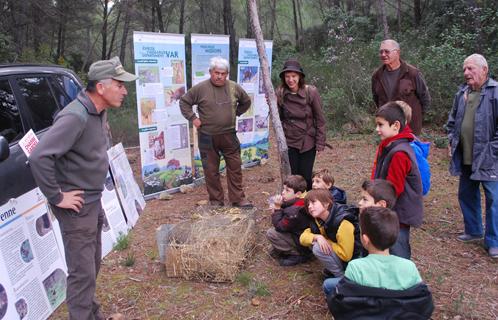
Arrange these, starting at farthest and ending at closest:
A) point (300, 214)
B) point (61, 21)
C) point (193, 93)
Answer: point (61, 21) < point (193, 93) < point (300, 214)

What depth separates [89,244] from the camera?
2789 millimetres

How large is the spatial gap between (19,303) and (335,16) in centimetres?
1432

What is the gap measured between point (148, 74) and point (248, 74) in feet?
6.58

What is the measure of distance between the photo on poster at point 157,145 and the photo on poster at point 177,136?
0.11m

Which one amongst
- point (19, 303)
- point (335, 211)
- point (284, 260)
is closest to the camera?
point (19, 303)

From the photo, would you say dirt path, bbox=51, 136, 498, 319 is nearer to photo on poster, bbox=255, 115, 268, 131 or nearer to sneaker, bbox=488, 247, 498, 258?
sneaker, bbox=488, 247, 498, 258

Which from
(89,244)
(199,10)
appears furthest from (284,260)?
(199,10)

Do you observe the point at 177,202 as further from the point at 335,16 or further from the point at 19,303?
the point at 335,16

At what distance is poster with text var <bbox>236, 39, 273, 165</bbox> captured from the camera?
731 centimetres

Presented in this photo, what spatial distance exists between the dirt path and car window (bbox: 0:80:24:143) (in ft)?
4.84

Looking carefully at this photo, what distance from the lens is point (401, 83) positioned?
470 centimetres

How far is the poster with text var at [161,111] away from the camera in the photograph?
593cm

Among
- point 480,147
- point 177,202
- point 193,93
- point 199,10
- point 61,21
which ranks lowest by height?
point 177,202

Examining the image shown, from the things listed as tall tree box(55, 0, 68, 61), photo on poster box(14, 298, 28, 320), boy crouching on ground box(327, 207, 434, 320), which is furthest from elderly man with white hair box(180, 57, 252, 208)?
tall tree box(55, 0, 68, 61)
